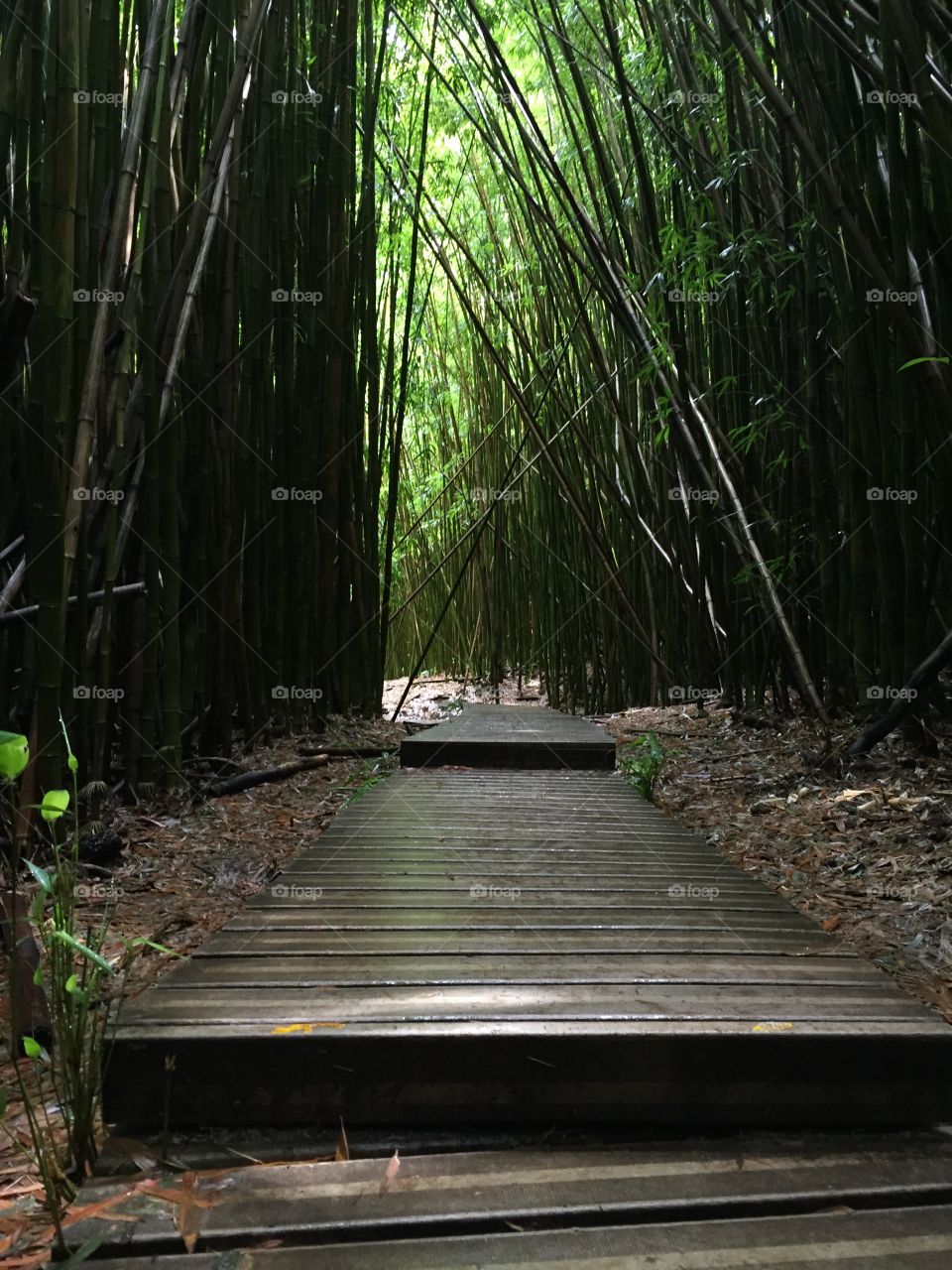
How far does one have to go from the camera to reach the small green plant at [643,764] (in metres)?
2.24

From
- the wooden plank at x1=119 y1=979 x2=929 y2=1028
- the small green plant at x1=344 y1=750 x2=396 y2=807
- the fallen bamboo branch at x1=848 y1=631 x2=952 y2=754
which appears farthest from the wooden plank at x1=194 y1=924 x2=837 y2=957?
the small green plant at x1=344 y1=750 x2=396 y2=807

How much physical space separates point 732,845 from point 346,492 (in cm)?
178

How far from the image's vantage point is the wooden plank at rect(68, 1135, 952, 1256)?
0.64 meters

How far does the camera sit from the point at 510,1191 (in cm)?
69

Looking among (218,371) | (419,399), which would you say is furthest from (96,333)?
(419,399)

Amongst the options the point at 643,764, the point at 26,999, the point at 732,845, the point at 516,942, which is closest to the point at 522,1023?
the point at 516,942

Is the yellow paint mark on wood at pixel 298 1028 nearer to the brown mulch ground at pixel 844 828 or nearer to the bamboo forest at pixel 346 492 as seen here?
the bamboo forest at pixel 346 492

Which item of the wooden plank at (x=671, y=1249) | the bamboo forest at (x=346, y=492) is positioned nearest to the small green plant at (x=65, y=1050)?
the bamboo forest at (x=346, y=492)

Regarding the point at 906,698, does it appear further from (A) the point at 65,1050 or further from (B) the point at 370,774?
(A) the point at 65,1050

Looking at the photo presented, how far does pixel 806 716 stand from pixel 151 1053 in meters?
2.15

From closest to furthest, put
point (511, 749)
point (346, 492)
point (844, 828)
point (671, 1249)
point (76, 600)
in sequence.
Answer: point (671, 1249)
point (76, 600)
point (844, 828)
point (511, 749)
point (346, 492)

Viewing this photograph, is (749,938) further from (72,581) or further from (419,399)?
(419,399)

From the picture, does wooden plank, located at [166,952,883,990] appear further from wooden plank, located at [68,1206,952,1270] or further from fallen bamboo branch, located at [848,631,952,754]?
fallen bamboo branch, located at [848,631,952,754]

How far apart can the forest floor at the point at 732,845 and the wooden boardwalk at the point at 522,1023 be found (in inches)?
4.0
